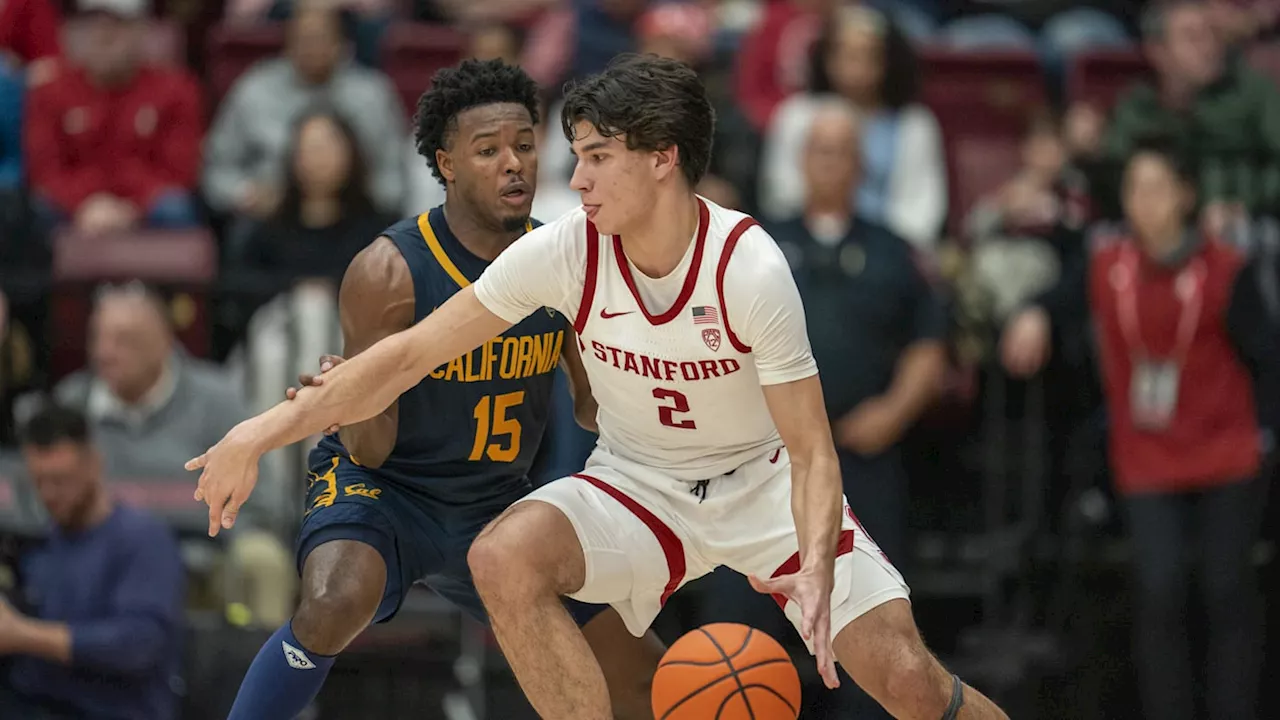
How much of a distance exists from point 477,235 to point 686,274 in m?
0.86

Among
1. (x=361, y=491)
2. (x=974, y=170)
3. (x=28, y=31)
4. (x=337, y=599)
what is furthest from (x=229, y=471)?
(x=28, y=31)

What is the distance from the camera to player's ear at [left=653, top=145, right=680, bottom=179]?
5.16 meters

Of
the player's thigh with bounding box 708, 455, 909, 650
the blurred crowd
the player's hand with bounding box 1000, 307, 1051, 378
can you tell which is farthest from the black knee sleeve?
the player's hand with bounding box 1000, 307, 1051, 378

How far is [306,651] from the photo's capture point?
18.0 feet

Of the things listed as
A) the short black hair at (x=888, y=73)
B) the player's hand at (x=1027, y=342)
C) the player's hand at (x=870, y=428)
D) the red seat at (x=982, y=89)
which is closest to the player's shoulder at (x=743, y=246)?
the player's hand at (x=870, y=428)

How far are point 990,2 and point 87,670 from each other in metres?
6.86

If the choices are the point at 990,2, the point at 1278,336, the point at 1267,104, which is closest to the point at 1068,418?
the point at 1278,336

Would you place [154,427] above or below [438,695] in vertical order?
above

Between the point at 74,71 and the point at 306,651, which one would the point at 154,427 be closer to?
the point at 74,71

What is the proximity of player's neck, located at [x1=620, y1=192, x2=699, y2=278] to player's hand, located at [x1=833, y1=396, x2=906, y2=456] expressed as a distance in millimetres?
3295

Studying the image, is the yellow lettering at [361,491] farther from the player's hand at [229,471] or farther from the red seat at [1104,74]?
the red seat at [1104,74]

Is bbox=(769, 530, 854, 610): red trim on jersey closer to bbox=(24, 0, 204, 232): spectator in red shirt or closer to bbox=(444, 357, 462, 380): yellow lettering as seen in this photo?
bbox=(444, 357, 462, 380): yellow lettering

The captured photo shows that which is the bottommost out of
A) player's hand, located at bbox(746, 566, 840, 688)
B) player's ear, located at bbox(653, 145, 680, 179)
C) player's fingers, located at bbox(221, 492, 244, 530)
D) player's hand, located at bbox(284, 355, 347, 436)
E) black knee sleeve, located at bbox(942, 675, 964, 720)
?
black knee sleeve, located at bbox(942, 675, 964, 720)

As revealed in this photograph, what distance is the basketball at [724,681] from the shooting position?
5469mm
